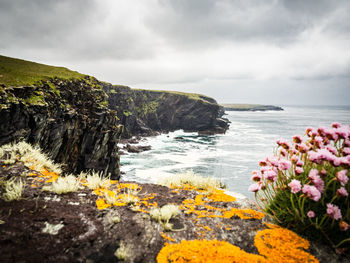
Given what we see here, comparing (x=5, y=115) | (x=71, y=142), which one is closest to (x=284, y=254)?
(x=5, y=115)

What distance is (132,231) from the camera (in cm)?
310

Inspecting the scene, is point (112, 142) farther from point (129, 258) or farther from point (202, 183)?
point (129, 258)

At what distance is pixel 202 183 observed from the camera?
593 centimetres

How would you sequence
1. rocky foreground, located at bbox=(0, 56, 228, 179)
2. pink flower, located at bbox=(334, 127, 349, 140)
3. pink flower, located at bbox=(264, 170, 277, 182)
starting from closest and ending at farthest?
pink flower, located at bbox=(334, 127, 349, 140), pink flower, located at bbox=(264, 170, 277, 182), rocky foreground, located at bbox=(0, 56, 228, 179)

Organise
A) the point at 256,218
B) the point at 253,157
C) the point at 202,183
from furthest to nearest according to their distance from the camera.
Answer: the point at 253,157
the point at 202,183
the point at 256,218

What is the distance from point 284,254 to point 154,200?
3001 mm

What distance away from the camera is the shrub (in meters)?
2.49

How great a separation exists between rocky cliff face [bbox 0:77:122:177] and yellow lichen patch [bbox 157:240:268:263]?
14.9m

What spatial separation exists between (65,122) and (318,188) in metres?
22.5

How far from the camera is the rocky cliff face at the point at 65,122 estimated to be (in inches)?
528

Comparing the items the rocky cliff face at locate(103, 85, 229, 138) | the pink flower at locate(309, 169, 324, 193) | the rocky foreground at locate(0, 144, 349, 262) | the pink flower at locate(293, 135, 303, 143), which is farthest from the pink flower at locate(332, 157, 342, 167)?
the rocky cliff face at locate(103, 85, 229, 138)

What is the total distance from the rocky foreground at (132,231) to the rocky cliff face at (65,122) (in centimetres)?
1201

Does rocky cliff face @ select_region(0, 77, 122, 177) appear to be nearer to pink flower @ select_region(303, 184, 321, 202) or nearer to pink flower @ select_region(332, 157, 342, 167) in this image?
pink flower @ select_region(303, 184, 321, 202)

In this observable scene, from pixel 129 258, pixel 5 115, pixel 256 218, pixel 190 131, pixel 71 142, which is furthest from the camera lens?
pixel 190 131
